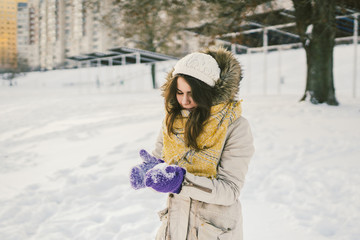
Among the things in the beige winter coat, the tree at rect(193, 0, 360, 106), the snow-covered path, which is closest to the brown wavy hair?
the beige winter coat

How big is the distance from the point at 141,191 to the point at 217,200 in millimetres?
3155

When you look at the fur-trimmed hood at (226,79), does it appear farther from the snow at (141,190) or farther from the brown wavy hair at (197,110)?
the snow at (141,190)

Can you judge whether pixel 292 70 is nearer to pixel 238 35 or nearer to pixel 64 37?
pixel 238 35

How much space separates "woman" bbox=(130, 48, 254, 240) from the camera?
1507 mm

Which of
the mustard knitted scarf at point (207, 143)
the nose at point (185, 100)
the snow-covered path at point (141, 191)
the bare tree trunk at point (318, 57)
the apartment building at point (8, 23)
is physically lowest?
the snow-covered path at point (141, 191)

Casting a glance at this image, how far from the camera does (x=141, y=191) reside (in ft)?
14.6

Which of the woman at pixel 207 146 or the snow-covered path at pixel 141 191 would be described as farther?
the snow-covered path at pixel 141 191

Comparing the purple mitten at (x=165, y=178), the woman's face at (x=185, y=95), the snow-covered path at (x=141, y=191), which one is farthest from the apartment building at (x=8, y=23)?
the purple mitten at (x=165, y=178)

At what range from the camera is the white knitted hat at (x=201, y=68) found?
60.7 inches

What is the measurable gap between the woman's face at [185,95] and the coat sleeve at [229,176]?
237mm

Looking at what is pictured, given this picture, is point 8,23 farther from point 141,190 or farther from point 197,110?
point 197,110

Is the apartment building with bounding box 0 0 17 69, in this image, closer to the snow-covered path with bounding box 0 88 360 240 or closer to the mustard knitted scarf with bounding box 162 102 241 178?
the snow-covered path with bounding box 0 88 360 240

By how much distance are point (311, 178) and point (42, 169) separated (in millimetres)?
4454

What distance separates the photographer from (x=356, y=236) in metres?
3.12
